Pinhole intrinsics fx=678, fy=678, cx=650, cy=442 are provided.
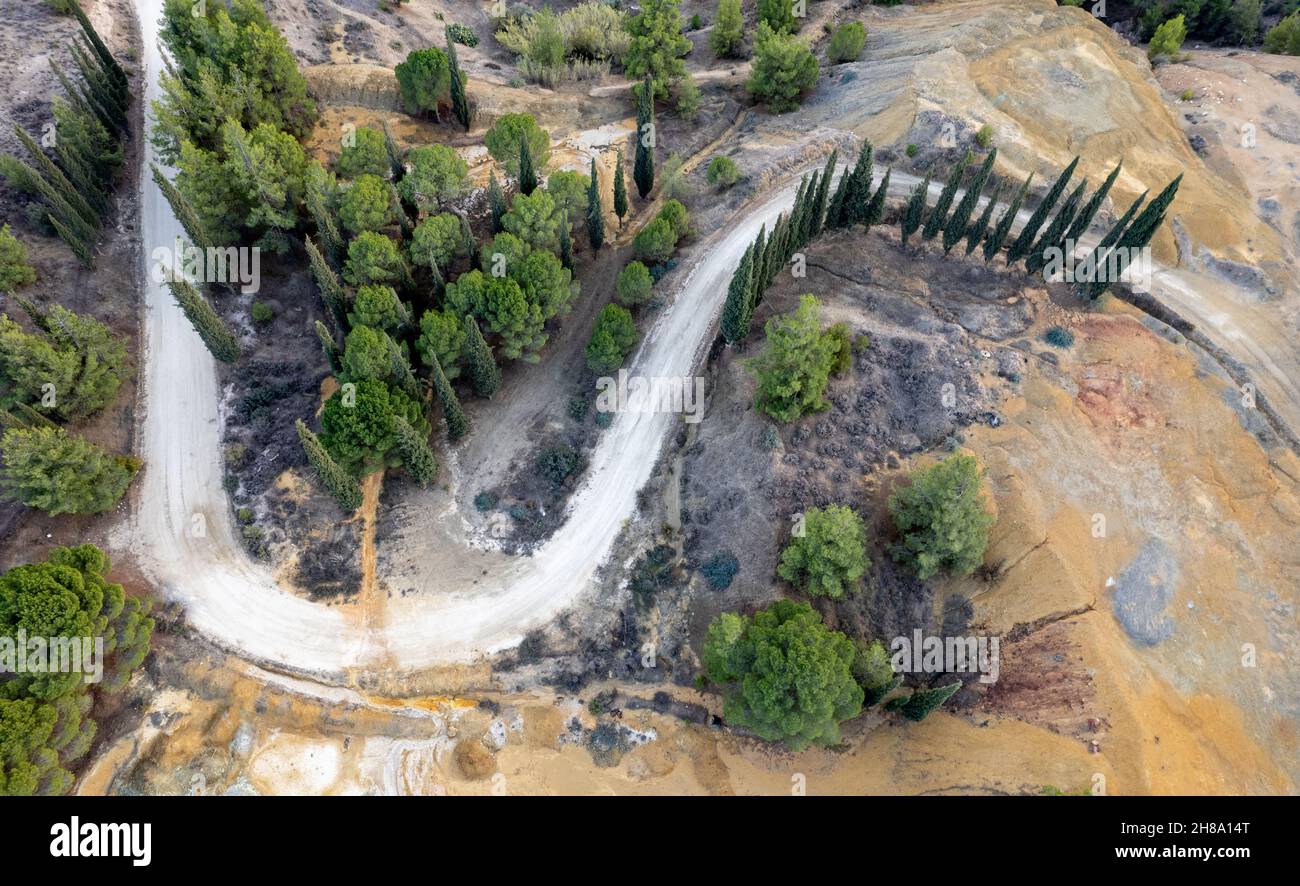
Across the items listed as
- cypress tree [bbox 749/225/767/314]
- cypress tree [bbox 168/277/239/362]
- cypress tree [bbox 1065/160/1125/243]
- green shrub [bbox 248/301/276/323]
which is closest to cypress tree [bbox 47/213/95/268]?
cypress tree [bbox 168/277/239/362]

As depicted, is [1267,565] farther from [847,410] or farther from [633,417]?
[633,417]

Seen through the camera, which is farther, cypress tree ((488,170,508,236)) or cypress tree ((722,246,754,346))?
cypress tree ((488,170,508,236))

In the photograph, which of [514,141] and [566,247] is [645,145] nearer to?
[514,141]

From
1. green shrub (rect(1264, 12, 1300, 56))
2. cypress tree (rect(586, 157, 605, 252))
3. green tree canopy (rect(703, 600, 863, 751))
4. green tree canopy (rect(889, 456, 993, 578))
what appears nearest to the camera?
green tree canopy (rect(703, 600, 863, 751))

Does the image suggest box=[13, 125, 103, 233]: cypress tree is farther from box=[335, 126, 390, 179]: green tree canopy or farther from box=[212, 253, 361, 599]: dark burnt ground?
box=[335, 126, 390, 179]: green tree canopy

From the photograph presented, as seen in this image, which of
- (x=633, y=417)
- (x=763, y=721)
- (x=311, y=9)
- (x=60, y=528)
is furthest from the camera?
(x=311, y=9)

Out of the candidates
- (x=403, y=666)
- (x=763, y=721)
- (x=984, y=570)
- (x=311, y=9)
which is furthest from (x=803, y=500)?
(x=311, y=9)
